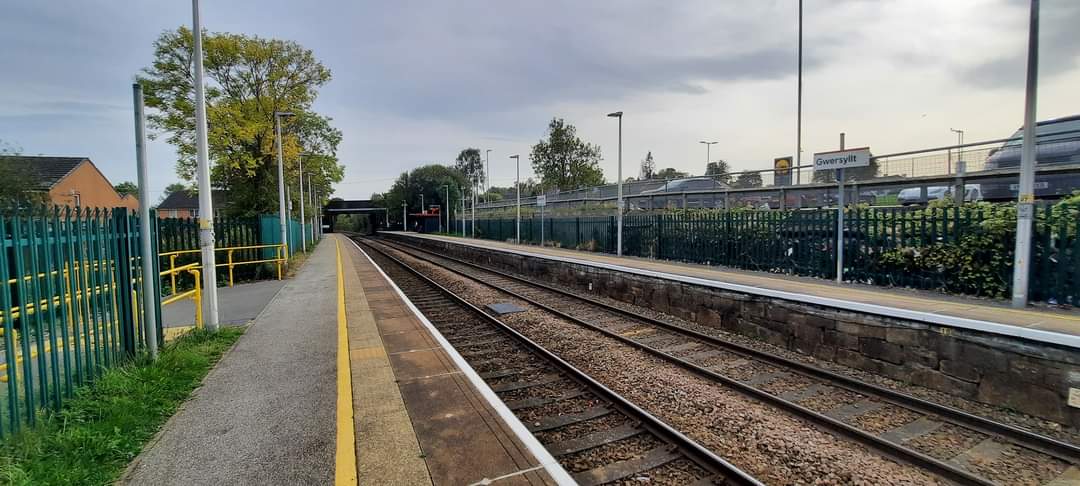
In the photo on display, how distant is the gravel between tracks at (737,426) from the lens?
4.00m

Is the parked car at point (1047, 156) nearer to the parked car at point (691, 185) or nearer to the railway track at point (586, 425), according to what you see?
the parked car at point (691, 185)

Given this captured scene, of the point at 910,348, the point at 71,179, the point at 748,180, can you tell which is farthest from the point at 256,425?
the point at 71,179

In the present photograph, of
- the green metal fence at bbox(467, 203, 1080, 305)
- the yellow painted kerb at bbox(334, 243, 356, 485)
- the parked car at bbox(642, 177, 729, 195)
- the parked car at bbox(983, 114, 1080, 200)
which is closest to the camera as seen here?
the yellow painted kerb at bbox(334, 243, 356, 485)

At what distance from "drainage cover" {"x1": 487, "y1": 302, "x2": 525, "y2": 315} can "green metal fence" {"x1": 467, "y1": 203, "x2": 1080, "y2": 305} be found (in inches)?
282

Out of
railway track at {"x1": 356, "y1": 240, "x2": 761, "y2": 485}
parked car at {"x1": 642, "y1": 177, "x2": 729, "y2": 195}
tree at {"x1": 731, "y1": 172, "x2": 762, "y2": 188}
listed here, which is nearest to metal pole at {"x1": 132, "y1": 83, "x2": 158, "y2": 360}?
railway track at {"x1": 356, "y1": 240, "x2": 761, "y2": 485}

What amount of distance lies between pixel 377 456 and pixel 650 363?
171 inches

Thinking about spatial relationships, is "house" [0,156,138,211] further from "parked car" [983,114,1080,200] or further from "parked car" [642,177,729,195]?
"parked car" [983,114,1080,200]

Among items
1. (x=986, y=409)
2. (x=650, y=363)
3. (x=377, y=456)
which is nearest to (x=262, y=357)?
(x=377, y=456)

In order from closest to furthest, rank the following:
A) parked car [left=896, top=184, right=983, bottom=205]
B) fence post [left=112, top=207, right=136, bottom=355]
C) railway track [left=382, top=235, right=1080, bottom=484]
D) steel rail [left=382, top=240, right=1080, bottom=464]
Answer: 1. railway track [left=382, top=235, right=1080, bottom=484]
2. steel rail [left=382, top=240, right=1080, bottom=464]
3. fence post [left=112, top=207, right=136, bottom=355]
4. parked car [left=896, top=184, right=983, bottom=205]

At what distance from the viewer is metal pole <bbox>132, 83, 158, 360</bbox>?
18.9ft

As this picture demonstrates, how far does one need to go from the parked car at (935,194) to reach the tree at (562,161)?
137 feet

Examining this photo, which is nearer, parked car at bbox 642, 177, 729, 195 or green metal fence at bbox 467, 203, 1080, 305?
green metal fence at bbox 467, 203, 1080, 305

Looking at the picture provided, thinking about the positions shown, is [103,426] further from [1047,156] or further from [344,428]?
[1047,156]

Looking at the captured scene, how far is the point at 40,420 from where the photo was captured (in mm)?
3768
